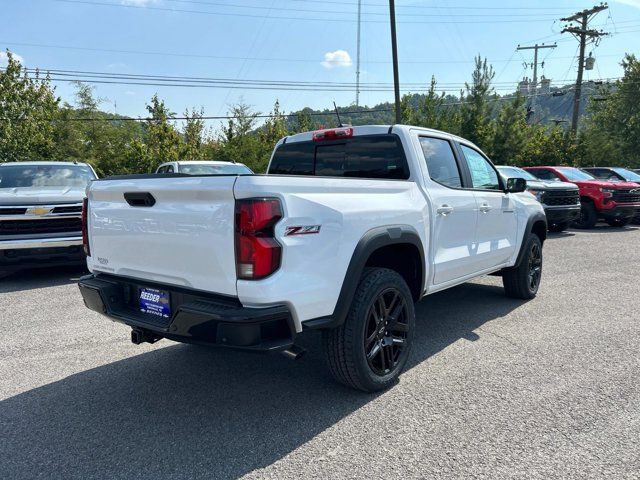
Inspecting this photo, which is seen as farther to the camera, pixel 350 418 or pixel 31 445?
pixel 350 418

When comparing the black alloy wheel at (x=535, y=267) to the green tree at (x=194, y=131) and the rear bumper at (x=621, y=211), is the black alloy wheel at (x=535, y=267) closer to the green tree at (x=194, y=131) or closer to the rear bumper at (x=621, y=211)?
the rear bumper at (x=621, y=211)

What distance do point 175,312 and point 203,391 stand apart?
97cm

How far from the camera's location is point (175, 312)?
2.80 meters

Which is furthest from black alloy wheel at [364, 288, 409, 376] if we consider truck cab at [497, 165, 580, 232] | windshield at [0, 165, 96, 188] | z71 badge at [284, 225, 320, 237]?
truck cab at [497, 165, 580, 232]

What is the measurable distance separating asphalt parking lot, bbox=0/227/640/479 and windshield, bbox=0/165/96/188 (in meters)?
3.31

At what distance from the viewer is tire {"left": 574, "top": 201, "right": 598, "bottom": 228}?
13867 millimetres

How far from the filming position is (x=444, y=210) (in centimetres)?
411

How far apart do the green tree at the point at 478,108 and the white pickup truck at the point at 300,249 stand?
22.4m

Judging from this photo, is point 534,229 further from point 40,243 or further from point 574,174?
point 574,174

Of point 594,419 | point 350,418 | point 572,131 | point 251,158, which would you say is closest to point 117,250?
point 350,418

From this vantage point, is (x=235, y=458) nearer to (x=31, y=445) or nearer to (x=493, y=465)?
(x=31, y=445)

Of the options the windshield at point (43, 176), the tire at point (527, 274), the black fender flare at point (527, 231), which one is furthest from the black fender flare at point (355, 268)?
the windshield at point (43, 176)

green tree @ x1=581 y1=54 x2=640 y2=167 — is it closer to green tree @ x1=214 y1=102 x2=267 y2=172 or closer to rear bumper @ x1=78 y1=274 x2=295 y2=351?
green tree @ x1=214 y1=102 x2=267 y2=172

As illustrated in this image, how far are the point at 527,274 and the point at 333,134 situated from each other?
10.4 feet
